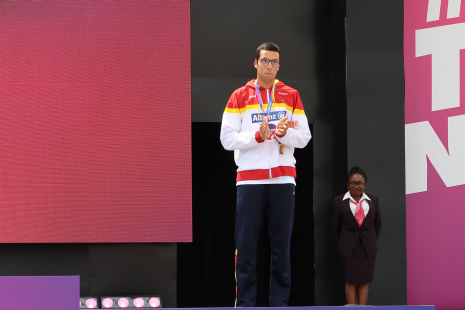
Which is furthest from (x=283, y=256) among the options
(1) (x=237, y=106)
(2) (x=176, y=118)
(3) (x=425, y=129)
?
(3) (x=425, y=129)

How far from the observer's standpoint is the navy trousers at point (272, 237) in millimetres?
3133

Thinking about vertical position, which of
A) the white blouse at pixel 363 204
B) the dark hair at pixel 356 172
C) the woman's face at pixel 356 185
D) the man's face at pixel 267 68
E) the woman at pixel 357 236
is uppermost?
the man's face at pixel 267 68

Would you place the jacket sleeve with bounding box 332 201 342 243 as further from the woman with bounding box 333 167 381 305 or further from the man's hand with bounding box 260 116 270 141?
the man's hand with bounding box 260 116 270 141

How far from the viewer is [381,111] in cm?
418

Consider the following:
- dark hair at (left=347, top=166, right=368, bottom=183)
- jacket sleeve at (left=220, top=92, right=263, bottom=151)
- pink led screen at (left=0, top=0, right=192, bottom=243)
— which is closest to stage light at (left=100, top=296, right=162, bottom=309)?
pink led screen at (left=0, top=0, right=192, bottom=243)

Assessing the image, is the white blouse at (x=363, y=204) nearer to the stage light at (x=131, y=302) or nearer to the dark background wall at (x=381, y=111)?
the dark background wall at (x=381, y=111)

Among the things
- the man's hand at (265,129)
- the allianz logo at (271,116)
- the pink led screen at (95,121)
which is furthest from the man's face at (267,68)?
the pink led screen at (95,121)

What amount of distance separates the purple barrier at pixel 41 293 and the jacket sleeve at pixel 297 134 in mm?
1664

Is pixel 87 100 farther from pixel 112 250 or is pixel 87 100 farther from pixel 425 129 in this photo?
pixel 425 129

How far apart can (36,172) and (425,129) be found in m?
3.02

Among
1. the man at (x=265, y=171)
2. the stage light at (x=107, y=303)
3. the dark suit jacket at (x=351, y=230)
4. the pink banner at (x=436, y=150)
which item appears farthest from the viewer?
the pink banner at (x=436, y=150)

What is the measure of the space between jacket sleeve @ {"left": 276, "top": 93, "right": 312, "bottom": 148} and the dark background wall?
38.2 inches

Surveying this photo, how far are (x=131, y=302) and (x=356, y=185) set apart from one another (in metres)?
1.74

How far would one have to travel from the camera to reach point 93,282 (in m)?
3.62
